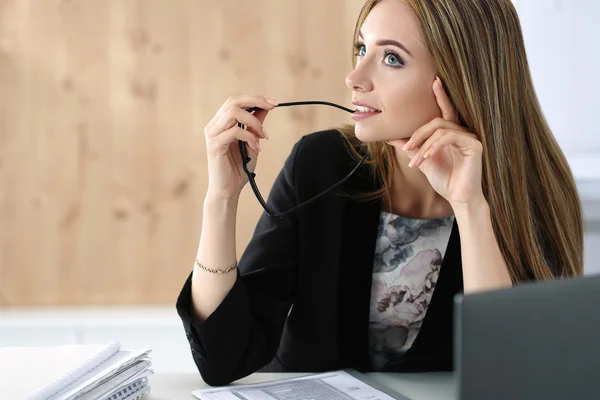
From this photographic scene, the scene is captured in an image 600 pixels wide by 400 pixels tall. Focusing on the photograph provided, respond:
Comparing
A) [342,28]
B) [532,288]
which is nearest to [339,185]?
[532,288]

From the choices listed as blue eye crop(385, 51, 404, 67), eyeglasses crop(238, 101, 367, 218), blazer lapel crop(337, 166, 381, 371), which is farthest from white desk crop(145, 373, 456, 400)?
blue eye crop(385, 51, 404, 67)

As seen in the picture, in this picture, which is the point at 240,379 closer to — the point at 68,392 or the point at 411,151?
the point at 68,392

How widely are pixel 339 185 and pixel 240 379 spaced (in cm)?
45

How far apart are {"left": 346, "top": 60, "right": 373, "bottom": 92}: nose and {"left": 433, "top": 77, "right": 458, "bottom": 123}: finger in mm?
118

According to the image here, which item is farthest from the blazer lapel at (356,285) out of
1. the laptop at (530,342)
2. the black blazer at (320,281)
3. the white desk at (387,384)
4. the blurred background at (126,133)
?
the blurred background at (126,133)

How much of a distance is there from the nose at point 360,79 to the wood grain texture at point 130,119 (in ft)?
3.82

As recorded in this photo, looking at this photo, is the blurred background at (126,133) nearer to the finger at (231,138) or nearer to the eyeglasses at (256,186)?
the eyeglasses at (256,186)

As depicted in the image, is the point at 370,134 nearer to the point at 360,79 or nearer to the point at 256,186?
the point at 360,79

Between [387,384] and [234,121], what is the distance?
52cm

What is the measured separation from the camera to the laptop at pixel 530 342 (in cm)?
51

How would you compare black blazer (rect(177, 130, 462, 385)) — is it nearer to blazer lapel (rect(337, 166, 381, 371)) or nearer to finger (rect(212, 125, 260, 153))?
Result: blazer lapel (rect(337, 166, 381, 371))

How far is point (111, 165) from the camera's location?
246 centimetres

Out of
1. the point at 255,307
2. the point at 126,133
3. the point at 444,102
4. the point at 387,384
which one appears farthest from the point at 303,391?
the point at 126,133

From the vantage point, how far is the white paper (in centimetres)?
108
